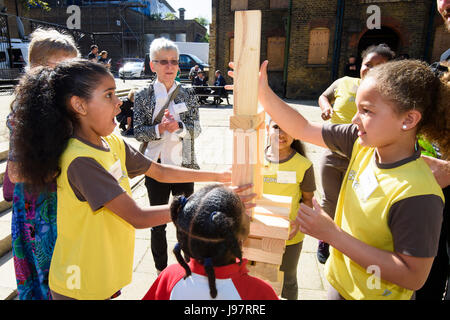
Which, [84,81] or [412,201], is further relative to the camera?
[84,81]

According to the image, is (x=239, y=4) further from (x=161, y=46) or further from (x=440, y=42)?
(x=161, y=46)

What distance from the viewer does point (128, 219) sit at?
4.30 ft

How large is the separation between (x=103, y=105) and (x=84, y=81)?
0.13 m

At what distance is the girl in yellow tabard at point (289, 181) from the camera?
2177 mm

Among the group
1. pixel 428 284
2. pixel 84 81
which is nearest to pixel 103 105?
pixel 84 81

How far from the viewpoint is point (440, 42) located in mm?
13711

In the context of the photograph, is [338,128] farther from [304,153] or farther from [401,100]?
[304,153]

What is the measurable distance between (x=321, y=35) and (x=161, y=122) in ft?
48.9

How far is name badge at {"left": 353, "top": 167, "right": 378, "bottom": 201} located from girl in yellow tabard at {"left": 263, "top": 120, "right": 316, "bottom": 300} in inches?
33.8

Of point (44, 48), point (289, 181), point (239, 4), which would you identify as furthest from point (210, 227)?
point (239, 4)

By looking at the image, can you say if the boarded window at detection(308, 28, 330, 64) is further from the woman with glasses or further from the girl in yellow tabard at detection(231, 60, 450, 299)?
the girl in yellow tabard at detection(231, 60, 450, 299)

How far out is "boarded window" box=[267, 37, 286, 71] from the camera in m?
16.4

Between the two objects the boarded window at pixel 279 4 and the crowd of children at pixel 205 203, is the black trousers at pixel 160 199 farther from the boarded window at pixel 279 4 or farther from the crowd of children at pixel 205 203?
the boarded window at pixel 279 4

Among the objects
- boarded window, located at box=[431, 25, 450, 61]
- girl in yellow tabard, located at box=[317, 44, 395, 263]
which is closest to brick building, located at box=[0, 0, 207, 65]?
boarded window, located at box=[431, 25, 450, 61]
